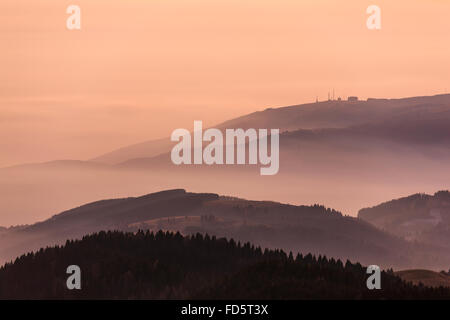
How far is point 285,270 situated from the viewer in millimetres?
197500
